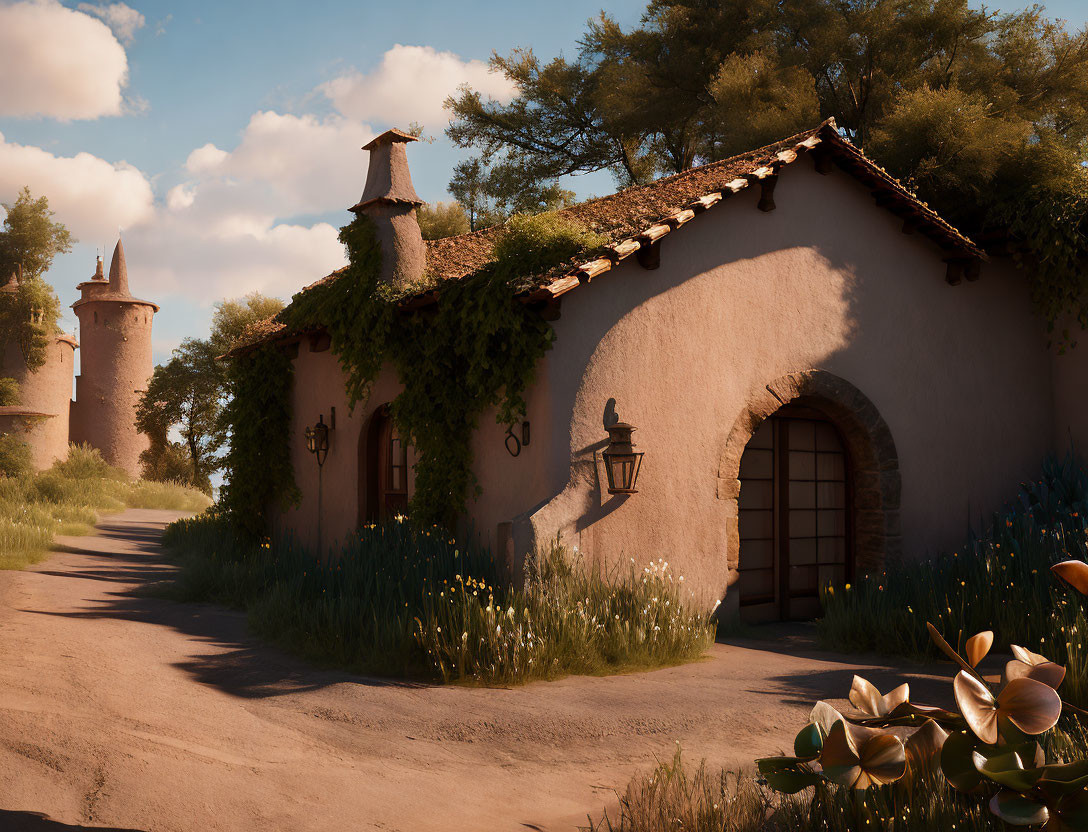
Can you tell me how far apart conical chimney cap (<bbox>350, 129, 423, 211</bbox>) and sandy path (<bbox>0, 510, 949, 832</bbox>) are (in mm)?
5174

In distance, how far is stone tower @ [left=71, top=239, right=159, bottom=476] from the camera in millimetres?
29031

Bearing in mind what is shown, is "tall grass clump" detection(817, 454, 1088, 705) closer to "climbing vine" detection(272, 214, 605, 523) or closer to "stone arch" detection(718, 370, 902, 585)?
"stone arch" detection(718, 370, 902, 585)

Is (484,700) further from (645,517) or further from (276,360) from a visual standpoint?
(276,360)

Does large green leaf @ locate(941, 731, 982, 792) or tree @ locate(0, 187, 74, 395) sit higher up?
tree @ locate(0, 187, 74, 395)

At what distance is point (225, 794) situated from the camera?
3840mm

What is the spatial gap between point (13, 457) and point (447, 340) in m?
17.2

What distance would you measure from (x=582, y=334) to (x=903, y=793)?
5.11m

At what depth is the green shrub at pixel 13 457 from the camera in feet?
67.1

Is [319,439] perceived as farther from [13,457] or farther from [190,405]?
[190,405]

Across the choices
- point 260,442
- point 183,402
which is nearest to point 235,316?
point 183,402

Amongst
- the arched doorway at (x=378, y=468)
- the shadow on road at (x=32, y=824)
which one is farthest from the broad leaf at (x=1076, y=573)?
the arched doorway at (x=378, y=468)

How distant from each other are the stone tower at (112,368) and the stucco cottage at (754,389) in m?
21.1

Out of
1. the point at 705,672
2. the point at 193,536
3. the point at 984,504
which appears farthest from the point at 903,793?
the point at 193,536

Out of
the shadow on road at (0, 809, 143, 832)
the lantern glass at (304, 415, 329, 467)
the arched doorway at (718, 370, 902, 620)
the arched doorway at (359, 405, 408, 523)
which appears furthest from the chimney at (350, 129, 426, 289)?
the shadow on road at (0, 809, 143, 832)
